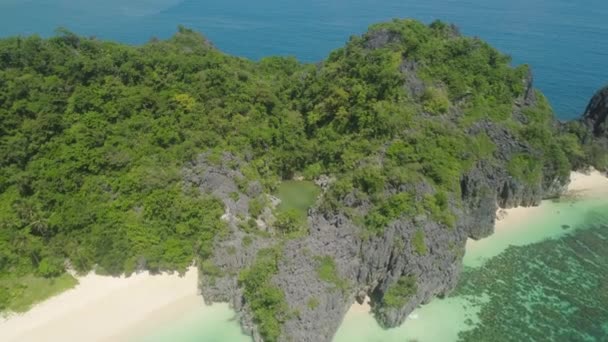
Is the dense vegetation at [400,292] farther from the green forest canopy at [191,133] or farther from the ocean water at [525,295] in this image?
the green forest canopy at [191,133]

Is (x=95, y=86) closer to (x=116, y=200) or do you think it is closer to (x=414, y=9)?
(x=116, y=200)

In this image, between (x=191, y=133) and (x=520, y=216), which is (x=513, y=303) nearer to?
(x=520, y=216)

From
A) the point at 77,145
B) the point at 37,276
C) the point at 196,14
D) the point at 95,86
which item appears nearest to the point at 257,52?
the point at 196,14

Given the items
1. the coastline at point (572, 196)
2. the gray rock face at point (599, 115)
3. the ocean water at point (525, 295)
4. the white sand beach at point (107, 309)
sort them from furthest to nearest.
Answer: the gray rock face at point (599, 115), the coastline at point (572, 196), the ocean water at point (525, 295), the white sand beach at point (107, 309)

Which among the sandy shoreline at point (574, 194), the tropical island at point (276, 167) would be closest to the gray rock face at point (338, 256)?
the tropical island at point (276, 167)

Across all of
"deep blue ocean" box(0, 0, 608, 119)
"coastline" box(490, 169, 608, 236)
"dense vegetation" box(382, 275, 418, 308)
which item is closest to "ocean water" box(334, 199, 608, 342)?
"coastline" box(490, 169, 608, 236)

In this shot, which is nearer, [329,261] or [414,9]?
[329,261]
